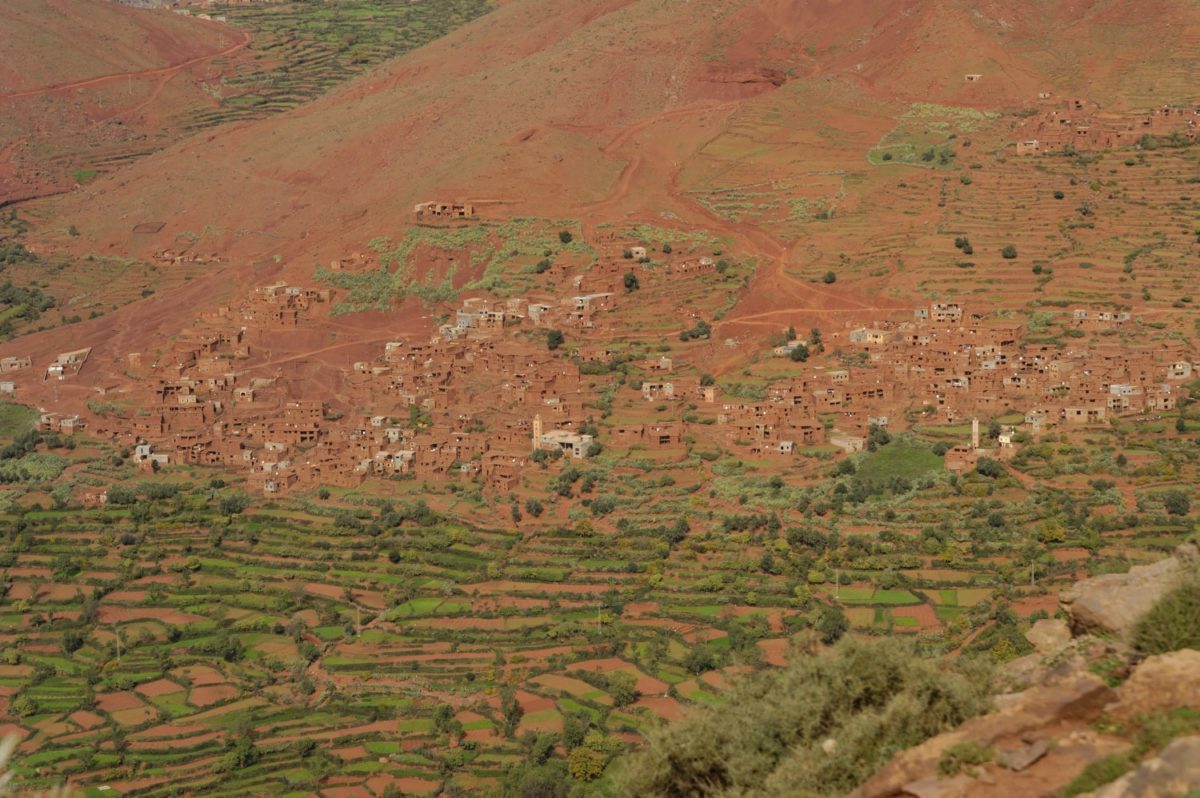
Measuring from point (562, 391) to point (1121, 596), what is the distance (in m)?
27.7

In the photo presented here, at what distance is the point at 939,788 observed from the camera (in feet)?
32.0

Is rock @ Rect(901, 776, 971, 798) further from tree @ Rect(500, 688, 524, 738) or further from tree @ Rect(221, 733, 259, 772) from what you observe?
tree @ Rect(221, 733, 259, 772)

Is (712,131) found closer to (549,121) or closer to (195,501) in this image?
(549,121)

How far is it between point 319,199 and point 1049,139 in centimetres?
2250

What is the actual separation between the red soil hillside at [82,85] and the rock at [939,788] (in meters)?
59.9

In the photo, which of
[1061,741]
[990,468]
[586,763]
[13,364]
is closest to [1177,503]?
[990,468]

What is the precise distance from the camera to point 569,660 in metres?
30.0

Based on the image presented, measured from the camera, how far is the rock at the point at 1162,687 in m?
9.91

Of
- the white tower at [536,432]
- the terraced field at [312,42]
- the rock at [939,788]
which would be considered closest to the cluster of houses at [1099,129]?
the white tower at [536,432]

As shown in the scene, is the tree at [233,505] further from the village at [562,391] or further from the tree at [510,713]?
the tree at [510,713]

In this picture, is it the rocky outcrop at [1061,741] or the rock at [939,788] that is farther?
the rock at [939,788]

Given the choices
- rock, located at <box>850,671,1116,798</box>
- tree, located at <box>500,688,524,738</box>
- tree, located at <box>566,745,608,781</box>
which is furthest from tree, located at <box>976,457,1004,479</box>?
rock, located at <box>850,671,1116,798</box>

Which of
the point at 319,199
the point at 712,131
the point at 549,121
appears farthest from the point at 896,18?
the point at 319,199

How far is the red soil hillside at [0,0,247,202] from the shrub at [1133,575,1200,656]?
5937 cm
